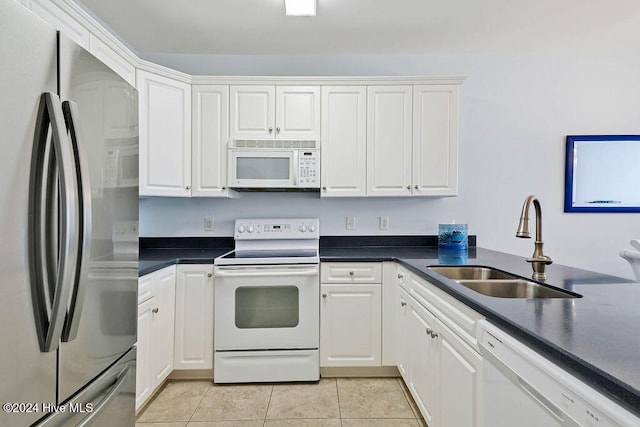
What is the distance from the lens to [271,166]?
8.40 feet

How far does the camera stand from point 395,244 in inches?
116

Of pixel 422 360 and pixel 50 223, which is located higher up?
pixel 50 223

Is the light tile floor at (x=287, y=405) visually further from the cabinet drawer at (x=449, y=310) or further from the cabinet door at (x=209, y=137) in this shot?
the cabinet door at (x=209, y=137)

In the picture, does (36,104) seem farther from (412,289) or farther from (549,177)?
(549,177)

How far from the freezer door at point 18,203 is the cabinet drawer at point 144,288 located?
3.60ft

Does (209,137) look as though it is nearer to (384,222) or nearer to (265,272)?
(265,272)

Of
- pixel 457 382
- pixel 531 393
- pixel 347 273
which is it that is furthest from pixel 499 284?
pixel 347 273

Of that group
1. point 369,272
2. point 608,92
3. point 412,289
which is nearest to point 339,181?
point 369,272

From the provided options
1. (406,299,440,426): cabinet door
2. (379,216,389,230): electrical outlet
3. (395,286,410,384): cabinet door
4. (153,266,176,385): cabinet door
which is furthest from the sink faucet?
(153,266,176,385): cabinet door

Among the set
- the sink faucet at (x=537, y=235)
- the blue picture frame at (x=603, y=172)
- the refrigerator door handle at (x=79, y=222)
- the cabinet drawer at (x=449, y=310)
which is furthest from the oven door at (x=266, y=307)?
the blue picture frame at (x=603, y=172)

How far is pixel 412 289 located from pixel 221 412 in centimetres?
142

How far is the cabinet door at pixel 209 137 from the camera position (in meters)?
2.57

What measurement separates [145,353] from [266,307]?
0.78m

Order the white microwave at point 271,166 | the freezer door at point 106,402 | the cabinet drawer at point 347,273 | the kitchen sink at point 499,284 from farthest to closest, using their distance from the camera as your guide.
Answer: the white microwave at point 271,166 < the cabinet drawer at point 347,273 < the kitchen sink at point 499,284 < the freezer door at point 106,402
